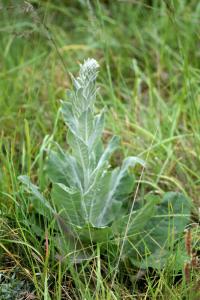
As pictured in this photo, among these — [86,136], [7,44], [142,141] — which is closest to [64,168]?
[86,136]

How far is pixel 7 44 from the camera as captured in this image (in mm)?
3900

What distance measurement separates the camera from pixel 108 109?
10.9ft

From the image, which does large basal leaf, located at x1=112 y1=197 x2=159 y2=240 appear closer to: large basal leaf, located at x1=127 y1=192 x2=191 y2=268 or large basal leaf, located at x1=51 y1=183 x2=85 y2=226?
large basal leaf, located at x1=127 y1=192 x2=191 y2=268

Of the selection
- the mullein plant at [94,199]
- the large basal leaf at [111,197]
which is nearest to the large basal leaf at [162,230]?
the mullein plant at [94,199]

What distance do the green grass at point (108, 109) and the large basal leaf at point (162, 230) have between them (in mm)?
83

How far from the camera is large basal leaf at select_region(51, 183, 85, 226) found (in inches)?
90.9

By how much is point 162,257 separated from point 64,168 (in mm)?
543

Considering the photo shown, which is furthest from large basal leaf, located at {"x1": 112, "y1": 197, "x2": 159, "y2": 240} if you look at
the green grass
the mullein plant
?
the green grass

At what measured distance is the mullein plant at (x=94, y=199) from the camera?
231 cm

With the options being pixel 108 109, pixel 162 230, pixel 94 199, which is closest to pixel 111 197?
pixel 94 199

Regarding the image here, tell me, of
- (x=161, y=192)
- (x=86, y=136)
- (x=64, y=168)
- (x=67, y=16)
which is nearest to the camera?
(x=86, y=136)

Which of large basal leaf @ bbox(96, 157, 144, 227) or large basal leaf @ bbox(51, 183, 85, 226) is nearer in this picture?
large basal leaf @ bbox(51, 183, 85, 226)

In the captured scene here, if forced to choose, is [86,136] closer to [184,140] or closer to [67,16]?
[184,140]

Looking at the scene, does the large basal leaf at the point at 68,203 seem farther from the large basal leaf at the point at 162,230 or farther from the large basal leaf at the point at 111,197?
the large basal leaf at the point at 162,230
